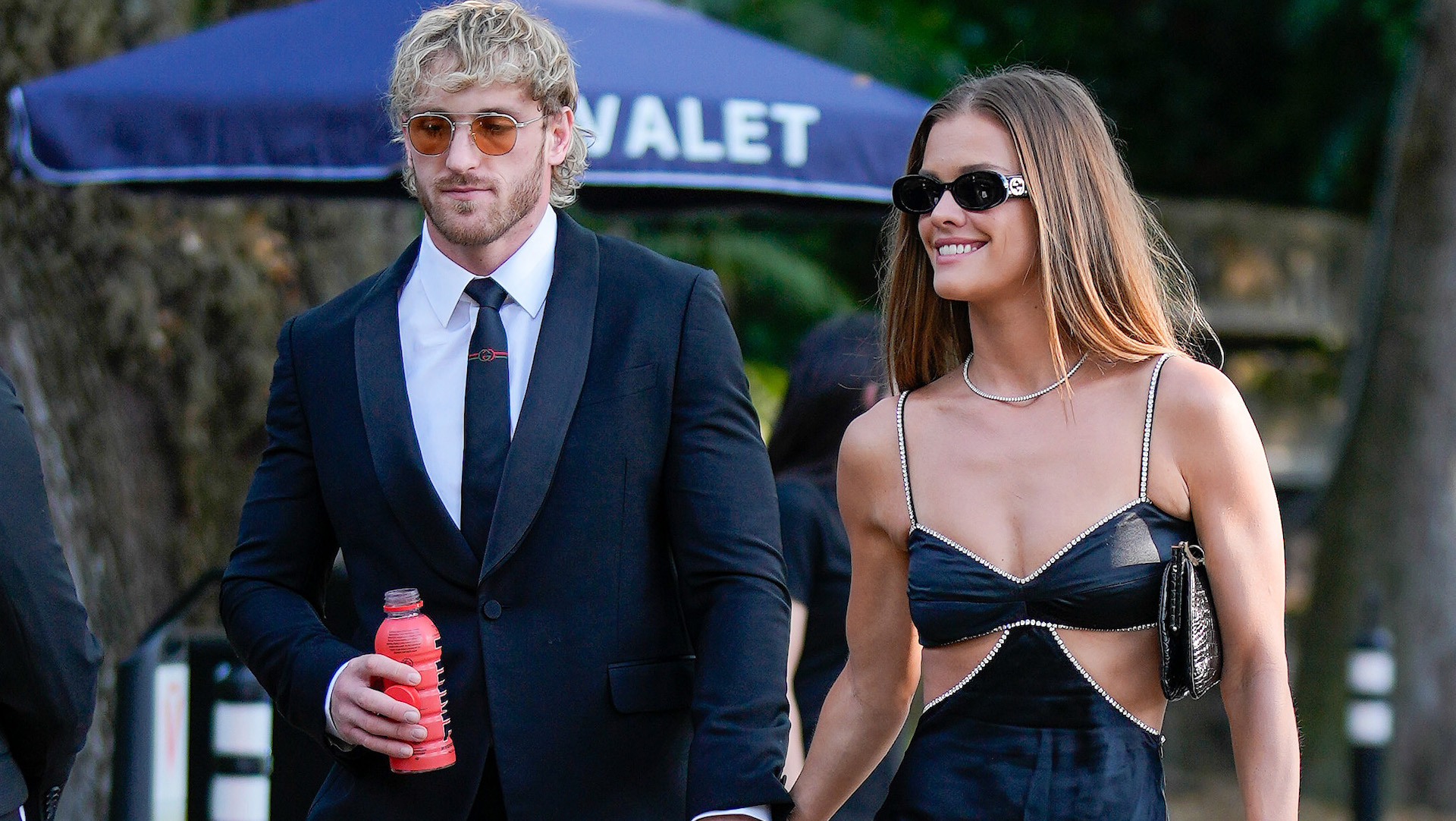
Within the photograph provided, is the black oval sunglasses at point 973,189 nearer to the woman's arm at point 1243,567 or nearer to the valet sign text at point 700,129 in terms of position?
the woman's arm at point 1243,567

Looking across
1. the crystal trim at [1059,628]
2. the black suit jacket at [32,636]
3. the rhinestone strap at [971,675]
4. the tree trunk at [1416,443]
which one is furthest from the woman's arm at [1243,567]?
the tree trunk at [1416,443]

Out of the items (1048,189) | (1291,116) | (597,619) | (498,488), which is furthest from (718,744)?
(1291,116)

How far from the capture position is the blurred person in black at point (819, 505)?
375cm

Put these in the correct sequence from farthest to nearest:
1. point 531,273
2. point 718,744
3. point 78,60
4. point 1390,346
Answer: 1. point 1390,346
2. point 78,60
3. point 531,273
4. point 718,744

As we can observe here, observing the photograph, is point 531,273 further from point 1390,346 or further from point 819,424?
point 1390,346

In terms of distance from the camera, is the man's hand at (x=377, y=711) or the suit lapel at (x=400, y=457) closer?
the man's hand at (x=377, y=711)

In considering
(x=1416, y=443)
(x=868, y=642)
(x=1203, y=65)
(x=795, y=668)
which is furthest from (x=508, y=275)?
(x=1203, y=65)

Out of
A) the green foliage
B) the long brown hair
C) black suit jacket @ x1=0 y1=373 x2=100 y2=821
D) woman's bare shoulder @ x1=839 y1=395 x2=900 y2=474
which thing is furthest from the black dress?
the green foliage

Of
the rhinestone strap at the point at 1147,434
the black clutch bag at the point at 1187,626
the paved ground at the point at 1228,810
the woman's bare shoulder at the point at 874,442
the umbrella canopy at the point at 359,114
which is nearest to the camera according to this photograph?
the black clutch bag at the point at 1187,626

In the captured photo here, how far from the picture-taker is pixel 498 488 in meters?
2.58

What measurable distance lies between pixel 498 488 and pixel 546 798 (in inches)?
18.8

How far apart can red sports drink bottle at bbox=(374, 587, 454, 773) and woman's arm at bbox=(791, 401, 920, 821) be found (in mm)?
633

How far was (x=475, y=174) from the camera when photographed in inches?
105

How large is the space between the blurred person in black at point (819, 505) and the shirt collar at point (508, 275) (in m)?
1.01
